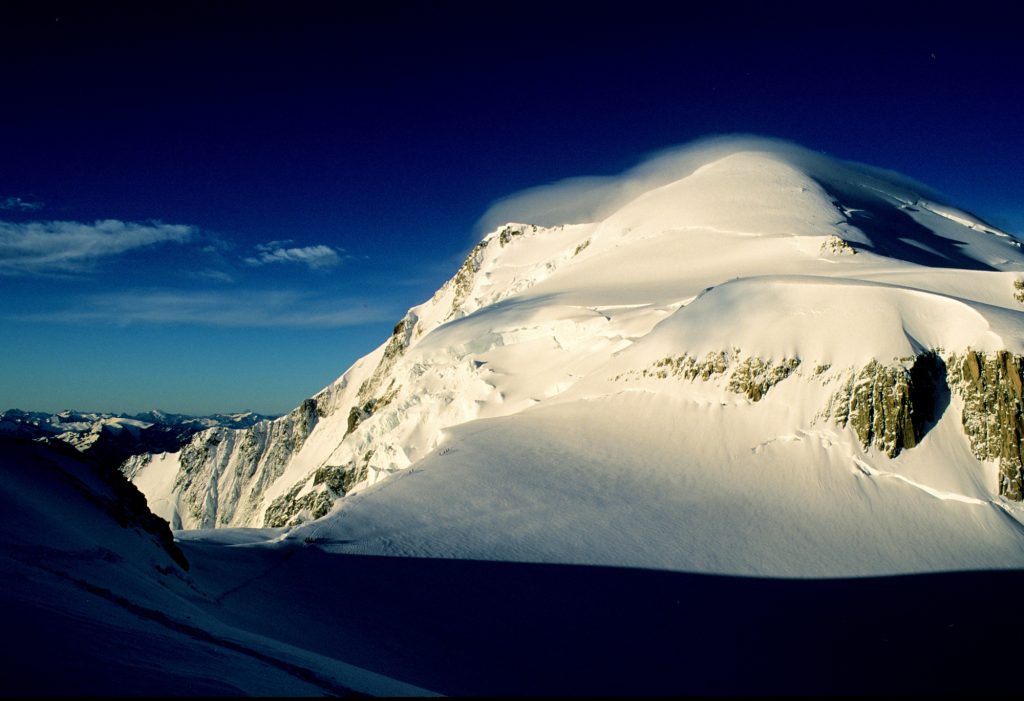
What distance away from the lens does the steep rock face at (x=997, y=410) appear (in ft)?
59.4

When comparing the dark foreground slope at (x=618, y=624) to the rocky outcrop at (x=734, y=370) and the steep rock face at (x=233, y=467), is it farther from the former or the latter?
the steep rock face at (x=233, y=467)

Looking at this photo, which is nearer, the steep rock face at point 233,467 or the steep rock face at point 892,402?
the steep rock face at point 892,402

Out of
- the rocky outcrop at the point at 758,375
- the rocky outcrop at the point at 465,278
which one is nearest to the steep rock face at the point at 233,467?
the rocky outcrop at the point at 465,278

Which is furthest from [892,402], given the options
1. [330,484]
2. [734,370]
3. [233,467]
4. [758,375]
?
[233,467]

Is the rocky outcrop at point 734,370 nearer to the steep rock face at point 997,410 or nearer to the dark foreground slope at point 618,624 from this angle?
the steep rock face at point 997,410

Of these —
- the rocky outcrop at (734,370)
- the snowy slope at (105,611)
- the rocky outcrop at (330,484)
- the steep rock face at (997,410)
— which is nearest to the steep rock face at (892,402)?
the steep rock face at (997,410)

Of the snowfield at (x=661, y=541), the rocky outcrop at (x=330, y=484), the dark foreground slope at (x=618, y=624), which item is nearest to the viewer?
the snowfield at (x=661, y=541)

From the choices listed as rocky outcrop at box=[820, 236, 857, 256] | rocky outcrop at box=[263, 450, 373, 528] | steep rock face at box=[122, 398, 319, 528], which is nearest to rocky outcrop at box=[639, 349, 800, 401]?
rocky outcrop at box=[820, 236, 857, 256]

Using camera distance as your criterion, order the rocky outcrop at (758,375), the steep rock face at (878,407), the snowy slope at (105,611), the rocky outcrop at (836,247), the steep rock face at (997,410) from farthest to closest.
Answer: the rocky outcrop at (836,247), the rocky outcrop at (758,375), the steep rock face at (878,407), the steep rock face at (997,410), the snowy slope at (105,611)

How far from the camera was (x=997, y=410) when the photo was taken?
18609 millimetres

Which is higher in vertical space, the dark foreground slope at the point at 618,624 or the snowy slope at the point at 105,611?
the snowy slope at the point at 105,611

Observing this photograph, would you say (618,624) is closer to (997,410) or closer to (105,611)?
(105,611)

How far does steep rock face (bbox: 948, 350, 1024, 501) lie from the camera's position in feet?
59.4

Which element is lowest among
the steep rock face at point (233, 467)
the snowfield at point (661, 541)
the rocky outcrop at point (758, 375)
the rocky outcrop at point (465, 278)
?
the steep rock face at point (233, 467)
